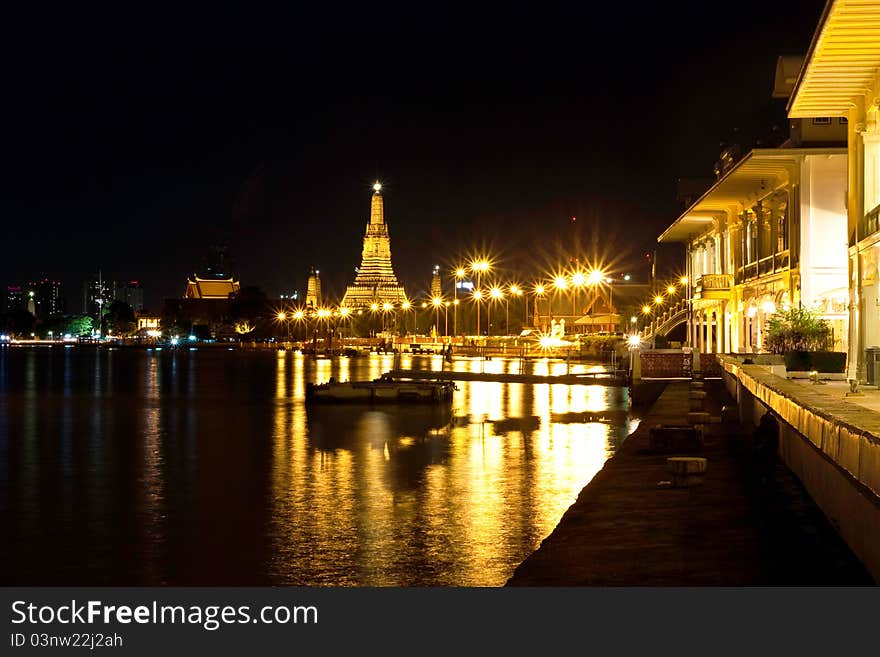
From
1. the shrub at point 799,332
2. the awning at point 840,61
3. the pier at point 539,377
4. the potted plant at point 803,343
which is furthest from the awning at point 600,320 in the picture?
the awning at point 840,61

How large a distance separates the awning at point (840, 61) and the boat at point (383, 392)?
26.8 meters

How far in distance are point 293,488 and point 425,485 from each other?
2613 millimetres

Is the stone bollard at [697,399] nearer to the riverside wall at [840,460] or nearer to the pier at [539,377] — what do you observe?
the riverside wall at [840,460]

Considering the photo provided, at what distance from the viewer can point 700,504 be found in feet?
51.8

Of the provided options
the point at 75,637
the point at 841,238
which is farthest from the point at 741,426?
the point at 75,637

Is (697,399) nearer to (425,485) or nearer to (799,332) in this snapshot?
(799,332)

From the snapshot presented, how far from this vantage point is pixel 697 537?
1359 cm

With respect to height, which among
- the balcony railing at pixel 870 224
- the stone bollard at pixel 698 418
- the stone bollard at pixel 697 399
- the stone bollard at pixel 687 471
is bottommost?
the stone bollard at pixel 687 471

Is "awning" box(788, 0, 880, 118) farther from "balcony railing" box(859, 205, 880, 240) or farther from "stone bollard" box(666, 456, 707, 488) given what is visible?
"stone bollard" box(666, 456, 707, 488)

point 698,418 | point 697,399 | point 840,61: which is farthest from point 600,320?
point 840,61

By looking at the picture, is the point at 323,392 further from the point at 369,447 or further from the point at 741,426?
the point at 741,426

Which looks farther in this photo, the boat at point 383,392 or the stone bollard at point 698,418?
the boat at point 383,392

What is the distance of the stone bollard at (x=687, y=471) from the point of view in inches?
677

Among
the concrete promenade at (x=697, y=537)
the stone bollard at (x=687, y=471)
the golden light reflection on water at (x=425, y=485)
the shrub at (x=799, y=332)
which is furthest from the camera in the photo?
the shrub at (x=799, y=332)
